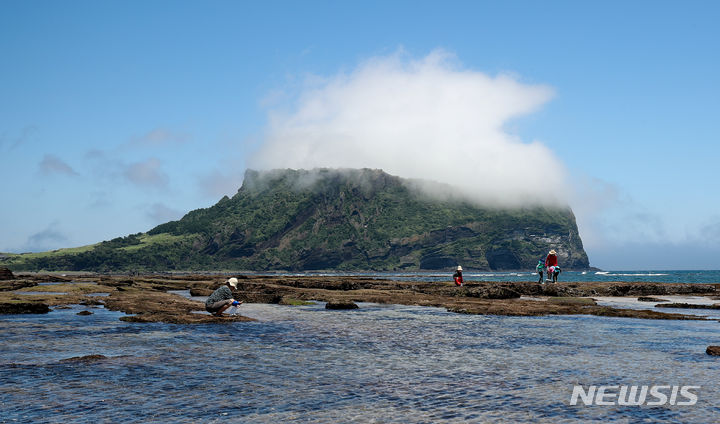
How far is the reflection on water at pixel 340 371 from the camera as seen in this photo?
43.3 feet

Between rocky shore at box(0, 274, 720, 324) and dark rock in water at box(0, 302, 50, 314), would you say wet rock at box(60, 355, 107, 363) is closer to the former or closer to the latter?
rocky shore at box(0, 274, 720, 324)

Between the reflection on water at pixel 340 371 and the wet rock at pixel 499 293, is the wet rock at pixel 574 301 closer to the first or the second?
the wet rock at pixel 499 293

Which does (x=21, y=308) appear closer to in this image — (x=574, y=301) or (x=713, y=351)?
(x=713, y=351)

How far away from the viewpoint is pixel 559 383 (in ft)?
54.4

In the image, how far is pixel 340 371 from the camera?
60.1ft

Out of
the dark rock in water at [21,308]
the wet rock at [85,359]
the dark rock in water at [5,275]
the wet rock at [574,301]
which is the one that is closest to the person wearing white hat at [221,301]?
the dark rock in water at [21,308]

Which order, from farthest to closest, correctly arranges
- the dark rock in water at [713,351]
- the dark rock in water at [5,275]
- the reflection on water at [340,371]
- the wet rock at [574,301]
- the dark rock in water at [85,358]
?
the dark rock in water at [5,275], the wet rock at [574,301], the dark rock in water at [713,351], the dark rock in water at [85,358], the reflection on water at [340,371]

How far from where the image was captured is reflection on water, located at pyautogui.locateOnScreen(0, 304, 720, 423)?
43.3 feet

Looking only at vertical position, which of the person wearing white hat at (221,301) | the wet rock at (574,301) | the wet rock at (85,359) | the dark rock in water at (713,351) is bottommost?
the wet rock at (574,301)

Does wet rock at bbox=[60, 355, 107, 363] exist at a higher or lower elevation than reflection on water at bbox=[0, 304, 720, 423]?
higher

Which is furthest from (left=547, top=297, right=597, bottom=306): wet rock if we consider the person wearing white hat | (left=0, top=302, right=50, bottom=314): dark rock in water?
(left=0, top=302, right=50, bottom=314): dark rock in water

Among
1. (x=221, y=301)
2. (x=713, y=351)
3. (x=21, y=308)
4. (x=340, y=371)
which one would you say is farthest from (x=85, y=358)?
(x=713, y=351)

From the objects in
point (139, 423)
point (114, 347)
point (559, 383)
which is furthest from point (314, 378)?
point (114, 347)

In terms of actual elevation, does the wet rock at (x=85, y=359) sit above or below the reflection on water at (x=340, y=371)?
above
